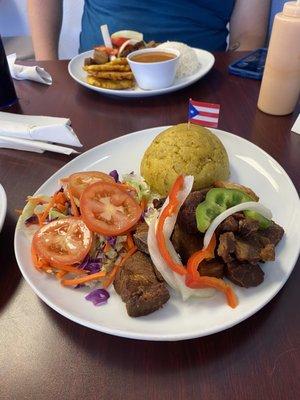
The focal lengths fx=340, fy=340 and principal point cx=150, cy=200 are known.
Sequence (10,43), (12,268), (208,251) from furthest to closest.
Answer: (10,43) → (12,268) → (208,251)

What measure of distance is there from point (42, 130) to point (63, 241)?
2.02 ft

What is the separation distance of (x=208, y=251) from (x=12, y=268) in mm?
555

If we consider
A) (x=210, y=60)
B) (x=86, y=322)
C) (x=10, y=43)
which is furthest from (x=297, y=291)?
(x=10, y=43)

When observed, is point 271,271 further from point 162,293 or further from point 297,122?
point 297,122

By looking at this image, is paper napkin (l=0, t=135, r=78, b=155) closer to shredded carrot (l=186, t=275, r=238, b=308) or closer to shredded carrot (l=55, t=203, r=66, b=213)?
shredded carrot (l=55, t=203, r=66, b=213)

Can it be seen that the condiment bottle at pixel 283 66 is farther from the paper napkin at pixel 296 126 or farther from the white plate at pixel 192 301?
the white plate at pixel 192 301

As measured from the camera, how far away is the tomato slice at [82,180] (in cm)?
106

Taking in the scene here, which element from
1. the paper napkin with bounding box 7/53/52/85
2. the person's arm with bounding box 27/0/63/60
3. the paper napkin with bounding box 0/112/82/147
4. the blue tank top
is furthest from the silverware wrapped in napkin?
the person's arm with bounding box 27/0/63/60

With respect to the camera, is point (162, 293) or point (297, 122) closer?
point (162, 293)

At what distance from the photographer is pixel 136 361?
28.5 inches

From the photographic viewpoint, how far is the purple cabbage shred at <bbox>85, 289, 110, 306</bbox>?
2.62ft

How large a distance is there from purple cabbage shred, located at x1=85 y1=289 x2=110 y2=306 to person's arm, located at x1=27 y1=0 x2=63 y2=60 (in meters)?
2.31

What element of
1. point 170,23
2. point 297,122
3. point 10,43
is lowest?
point 10,43

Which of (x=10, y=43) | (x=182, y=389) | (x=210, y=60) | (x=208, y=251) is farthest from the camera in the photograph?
(x=10, y=43)
